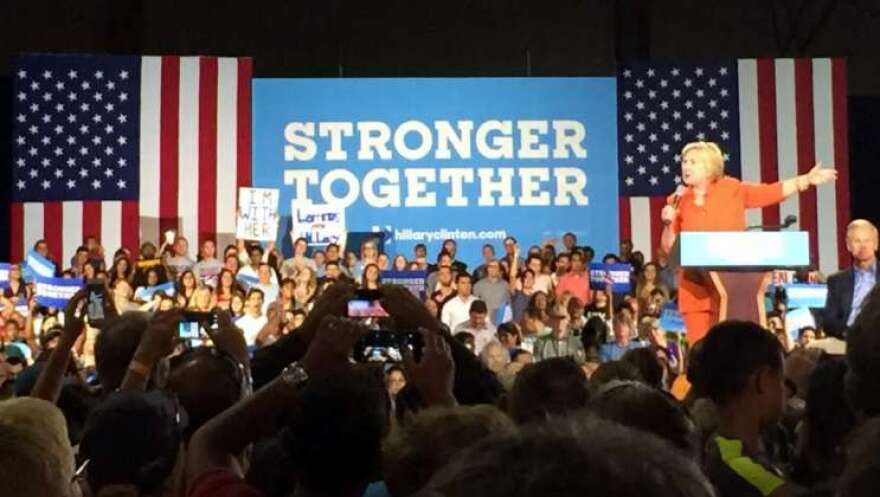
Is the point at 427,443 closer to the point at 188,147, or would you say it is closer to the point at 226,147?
the point at 226,147

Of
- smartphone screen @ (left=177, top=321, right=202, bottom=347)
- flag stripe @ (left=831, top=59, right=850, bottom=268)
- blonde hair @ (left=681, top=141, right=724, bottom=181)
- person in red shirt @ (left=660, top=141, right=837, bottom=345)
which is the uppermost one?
flag stripe @ (left=831, top=59, right=850, bottom=268)

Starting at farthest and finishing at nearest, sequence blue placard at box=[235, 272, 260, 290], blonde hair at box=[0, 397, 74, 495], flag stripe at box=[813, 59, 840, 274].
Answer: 1. flag stripe at box=[813, 59, 840, 274]
2. blue placard at box=[235, 272, 260, 290]
3. blonde hair at box=[0, 397, 74, 495]

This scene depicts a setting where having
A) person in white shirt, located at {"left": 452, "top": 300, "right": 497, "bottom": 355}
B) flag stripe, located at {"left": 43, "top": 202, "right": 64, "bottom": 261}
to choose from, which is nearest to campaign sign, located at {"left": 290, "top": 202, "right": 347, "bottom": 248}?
flag stripe, located at {"left": 43, "top": 202, "right": 64, "bottom": 261}

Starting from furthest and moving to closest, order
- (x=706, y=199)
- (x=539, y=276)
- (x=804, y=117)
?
(x=804, y=117), (x=539, y=276), (x=706, y=199)

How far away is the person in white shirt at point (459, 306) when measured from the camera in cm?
1179

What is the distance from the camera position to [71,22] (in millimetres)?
18422

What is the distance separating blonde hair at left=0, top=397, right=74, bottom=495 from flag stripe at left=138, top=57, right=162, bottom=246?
13304mm

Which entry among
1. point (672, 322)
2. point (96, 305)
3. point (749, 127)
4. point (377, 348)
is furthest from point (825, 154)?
point (377, 348)

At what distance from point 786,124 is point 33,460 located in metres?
14.3

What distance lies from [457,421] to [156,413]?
59 centimetres

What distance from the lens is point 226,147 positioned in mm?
15109

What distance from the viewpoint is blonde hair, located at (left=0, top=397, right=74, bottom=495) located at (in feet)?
5.71

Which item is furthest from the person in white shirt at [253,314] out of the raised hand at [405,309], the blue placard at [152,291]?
the raised hand at [405,309]

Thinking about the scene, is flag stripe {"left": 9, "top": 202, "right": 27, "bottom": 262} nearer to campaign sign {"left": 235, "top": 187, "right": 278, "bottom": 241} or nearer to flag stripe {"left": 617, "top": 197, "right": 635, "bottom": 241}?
campaign sign {"left": 235, "top": 187, "right": 278, "bottom": 241}
